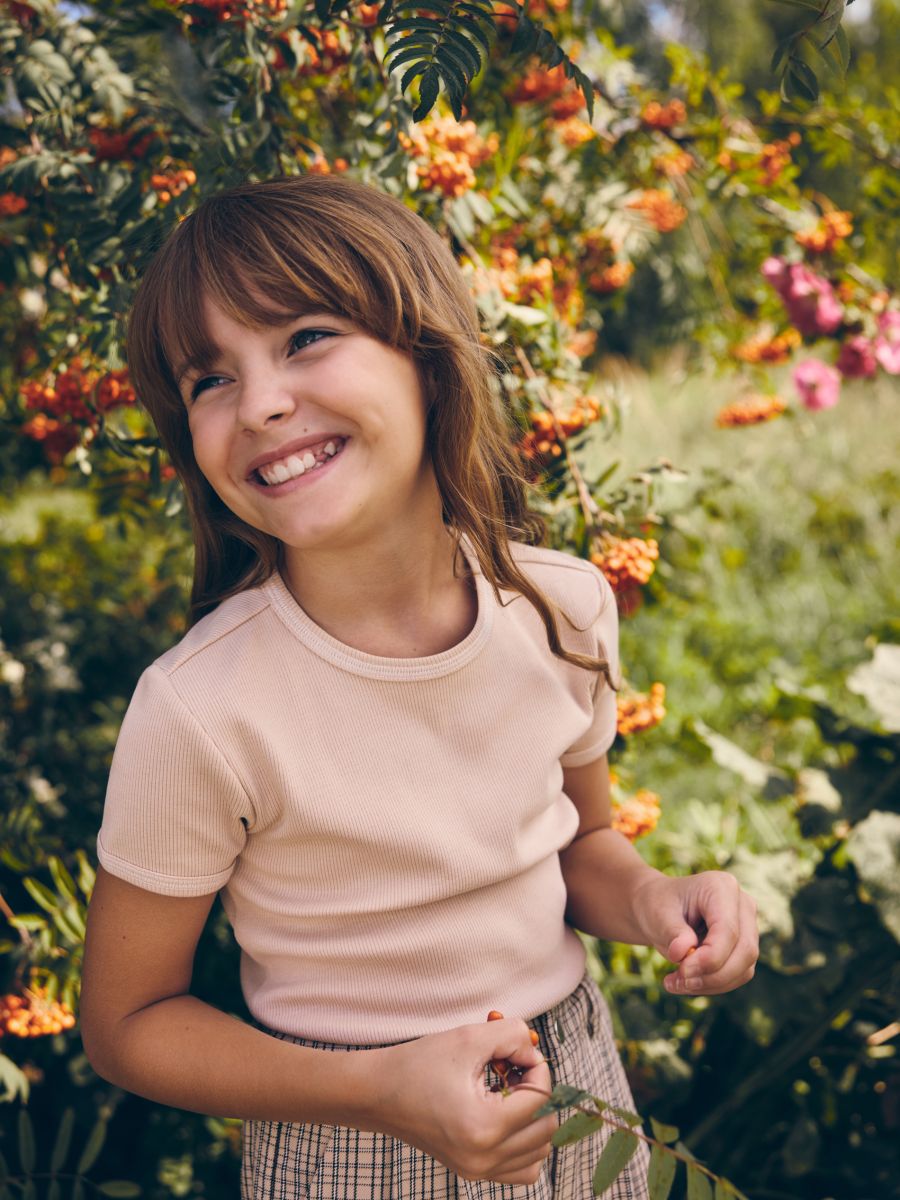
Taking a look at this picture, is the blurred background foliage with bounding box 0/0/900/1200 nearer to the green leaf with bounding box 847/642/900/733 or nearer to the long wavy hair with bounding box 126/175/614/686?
the green leaf with bounding box 847/642/900/733

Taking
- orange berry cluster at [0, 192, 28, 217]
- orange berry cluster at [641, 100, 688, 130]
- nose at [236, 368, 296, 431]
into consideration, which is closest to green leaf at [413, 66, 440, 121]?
nose at [236, 368, 296, 431]

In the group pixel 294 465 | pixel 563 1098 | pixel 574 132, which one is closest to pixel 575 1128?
pixel 563 1098

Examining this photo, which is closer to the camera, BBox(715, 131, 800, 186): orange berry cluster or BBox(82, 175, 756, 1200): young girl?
BBox(82, 175, 756, 1200): young girl

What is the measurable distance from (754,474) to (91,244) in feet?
13.5

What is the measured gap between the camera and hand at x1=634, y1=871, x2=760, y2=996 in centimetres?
100

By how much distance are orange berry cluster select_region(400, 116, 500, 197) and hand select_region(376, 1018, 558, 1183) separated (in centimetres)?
102

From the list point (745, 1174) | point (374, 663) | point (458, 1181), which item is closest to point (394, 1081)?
point (458, 1181)

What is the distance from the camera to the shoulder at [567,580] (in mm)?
1185

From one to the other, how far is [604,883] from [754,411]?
1321 mm

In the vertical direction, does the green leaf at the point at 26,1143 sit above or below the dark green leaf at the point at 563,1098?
below

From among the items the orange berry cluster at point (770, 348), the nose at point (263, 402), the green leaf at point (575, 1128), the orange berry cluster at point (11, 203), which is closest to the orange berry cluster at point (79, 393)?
the orange berry cluster at point (11, 203)

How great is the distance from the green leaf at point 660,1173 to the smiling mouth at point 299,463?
0.67m

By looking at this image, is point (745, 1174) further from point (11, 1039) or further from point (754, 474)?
point (754, 474)

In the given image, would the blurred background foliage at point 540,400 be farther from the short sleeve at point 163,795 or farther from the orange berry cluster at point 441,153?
the short sleeve at point 163,795
